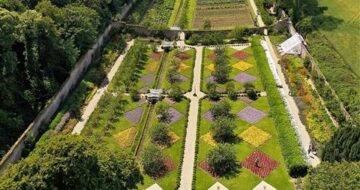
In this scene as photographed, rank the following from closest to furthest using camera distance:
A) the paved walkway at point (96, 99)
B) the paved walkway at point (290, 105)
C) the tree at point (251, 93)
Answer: the paved walkway at point (290, 105) → the paved walkway at point (96, 99) → the tree at point (251, 93)

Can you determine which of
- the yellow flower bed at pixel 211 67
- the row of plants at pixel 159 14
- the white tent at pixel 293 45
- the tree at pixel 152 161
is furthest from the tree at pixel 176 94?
the row of plants at pixel 159 14

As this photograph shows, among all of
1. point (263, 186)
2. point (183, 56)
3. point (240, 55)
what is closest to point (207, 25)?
point (183, 56)

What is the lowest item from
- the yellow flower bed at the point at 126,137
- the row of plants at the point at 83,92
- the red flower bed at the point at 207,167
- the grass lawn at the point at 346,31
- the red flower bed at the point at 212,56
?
the grass lawn at the point at 346,31

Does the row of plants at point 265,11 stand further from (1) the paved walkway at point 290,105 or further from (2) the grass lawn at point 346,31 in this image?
(2) the grass lawn at point 346,31

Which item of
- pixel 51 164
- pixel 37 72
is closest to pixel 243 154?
pixel 51 164

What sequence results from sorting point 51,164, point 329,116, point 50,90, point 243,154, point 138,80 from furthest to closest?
point 138,80
point 50,90
point 329,116
point 243,154
point 51,164

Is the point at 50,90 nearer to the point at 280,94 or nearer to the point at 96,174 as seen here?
the point at 96,174
